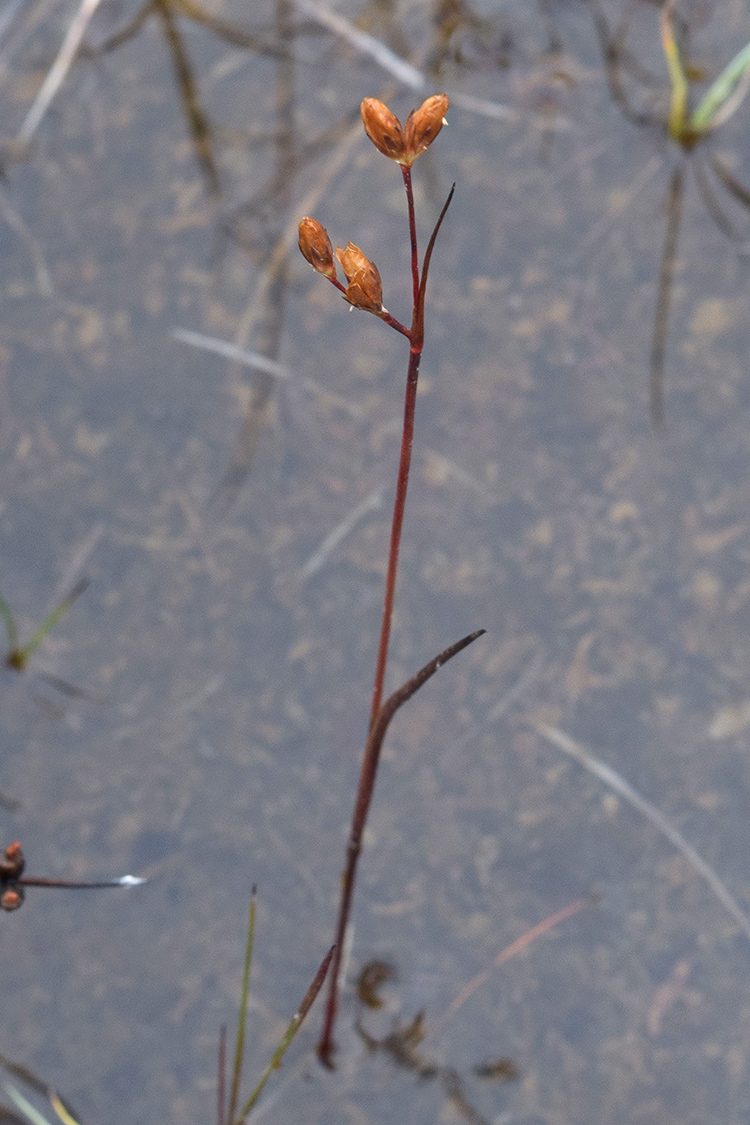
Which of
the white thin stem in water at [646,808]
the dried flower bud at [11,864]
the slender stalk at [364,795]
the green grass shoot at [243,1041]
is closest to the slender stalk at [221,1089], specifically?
the green grass shoot at [243,1041]

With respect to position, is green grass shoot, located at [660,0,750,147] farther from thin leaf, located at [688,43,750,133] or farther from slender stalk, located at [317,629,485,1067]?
slender stalk, located at [317,629,485,1067]

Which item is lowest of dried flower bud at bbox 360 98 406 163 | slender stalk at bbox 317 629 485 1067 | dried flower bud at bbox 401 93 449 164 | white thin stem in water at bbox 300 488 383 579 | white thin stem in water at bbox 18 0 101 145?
slender stalk at bbox 317 629 485 1067

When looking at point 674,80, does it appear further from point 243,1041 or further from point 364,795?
point 243,1041

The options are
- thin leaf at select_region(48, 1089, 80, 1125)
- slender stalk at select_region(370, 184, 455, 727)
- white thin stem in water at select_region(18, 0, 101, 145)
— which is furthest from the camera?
white thin stem in water at select_region(18, 0, 101, 145)

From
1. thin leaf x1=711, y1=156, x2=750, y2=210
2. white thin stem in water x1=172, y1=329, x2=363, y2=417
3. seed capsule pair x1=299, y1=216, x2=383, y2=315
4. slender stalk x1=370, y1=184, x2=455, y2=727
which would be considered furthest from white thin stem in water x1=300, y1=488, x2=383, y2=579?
seed capsule pair x1=299, y1=216, x2=383, y2=315

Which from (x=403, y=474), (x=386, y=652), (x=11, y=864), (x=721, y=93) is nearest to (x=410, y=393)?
(x=403, y=474)

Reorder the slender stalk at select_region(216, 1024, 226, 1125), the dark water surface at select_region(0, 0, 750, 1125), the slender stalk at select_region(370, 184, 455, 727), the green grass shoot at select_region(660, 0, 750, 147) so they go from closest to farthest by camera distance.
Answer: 1. the slender stalk at select_region(370, 184, 455, 727)
2. the slender stalk at select_region(216, 1024, 226, 1125)
3. the dark water surface at select_region(0, 0, 750, 1125)
4. the green grass shoot at select_region(660, 0, 750, 147)
